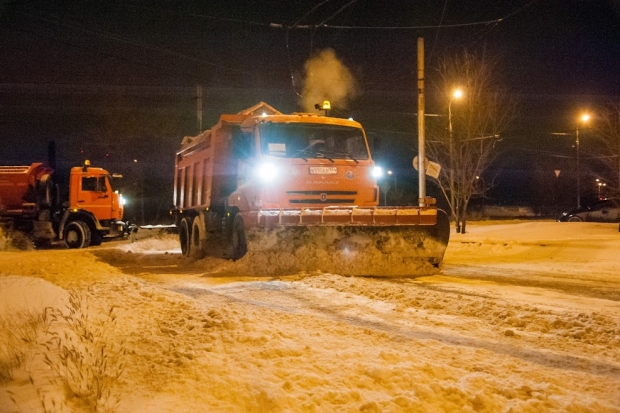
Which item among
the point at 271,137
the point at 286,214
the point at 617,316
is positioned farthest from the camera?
the point at 271,137

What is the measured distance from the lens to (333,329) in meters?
6.62

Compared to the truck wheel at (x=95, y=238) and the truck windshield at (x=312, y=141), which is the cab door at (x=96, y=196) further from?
the truck windshield at (x=312, y=141)

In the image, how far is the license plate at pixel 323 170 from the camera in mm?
12445

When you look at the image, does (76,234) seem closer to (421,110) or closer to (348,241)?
(421,110)

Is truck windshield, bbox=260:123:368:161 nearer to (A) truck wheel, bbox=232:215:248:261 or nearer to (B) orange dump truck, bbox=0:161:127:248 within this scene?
(A) truck wheel, bbox=232:215:248:261

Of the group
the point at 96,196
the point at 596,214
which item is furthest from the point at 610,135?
the point at 96,196

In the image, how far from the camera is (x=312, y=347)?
18.8 ft

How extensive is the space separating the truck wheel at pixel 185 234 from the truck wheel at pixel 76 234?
8267 millimetres

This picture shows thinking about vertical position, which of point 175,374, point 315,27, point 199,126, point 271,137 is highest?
point 315,27

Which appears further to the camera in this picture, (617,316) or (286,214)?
(286,214)

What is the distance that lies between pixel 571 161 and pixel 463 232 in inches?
1334

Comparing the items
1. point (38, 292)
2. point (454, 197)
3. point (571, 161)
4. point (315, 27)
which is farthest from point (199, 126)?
point (571, 161)

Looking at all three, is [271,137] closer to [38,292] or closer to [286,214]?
[286,214]

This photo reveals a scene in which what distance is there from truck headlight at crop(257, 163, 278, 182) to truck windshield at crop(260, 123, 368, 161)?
1.00ft
